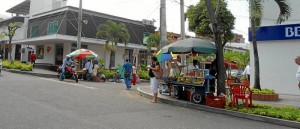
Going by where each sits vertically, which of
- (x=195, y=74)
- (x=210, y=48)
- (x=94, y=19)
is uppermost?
(x=94, y=19)

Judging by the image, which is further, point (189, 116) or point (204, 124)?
point (189, 116)

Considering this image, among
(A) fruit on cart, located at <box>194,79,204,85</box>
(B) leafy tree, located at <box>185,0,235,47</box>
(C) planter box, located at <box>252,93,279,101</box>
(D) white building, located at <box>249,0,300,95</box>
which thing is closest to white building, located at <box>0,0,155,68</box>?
(B) leafy tree, located at <box>185,0,235,47</box>

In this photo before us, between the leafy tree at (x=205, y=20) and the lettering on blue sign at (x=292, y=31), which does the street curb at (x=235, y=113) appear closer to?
the lettering on blue sign at (x=292, y=31)

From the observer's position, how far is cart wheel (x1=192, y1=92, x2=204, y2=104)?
1091 cm

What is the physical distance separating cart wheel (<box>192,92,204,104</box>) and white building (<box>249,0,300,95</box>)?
7.56m

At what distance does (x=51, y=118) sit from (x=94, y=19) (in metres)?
25.0

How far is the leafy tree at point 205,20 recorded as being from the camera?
23766 millimetres

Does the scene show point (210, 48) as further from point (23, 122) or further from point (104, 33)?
point (104, 33)

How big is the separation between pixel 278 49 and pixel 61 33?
2005 cm

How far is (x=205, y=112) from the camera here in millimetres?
9961

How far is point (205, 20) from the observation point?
23.7m

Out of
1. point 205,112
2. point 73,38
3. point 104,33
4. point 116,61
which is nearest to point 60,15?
point 73,38

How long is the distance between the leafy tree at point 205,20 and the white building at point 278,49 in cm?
696

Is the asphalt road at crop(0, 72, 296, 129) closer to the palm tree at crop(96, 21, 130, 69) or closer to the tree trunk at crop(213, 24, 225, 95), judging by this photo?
the tree trunk at crop(213, 24, 225, 95)
